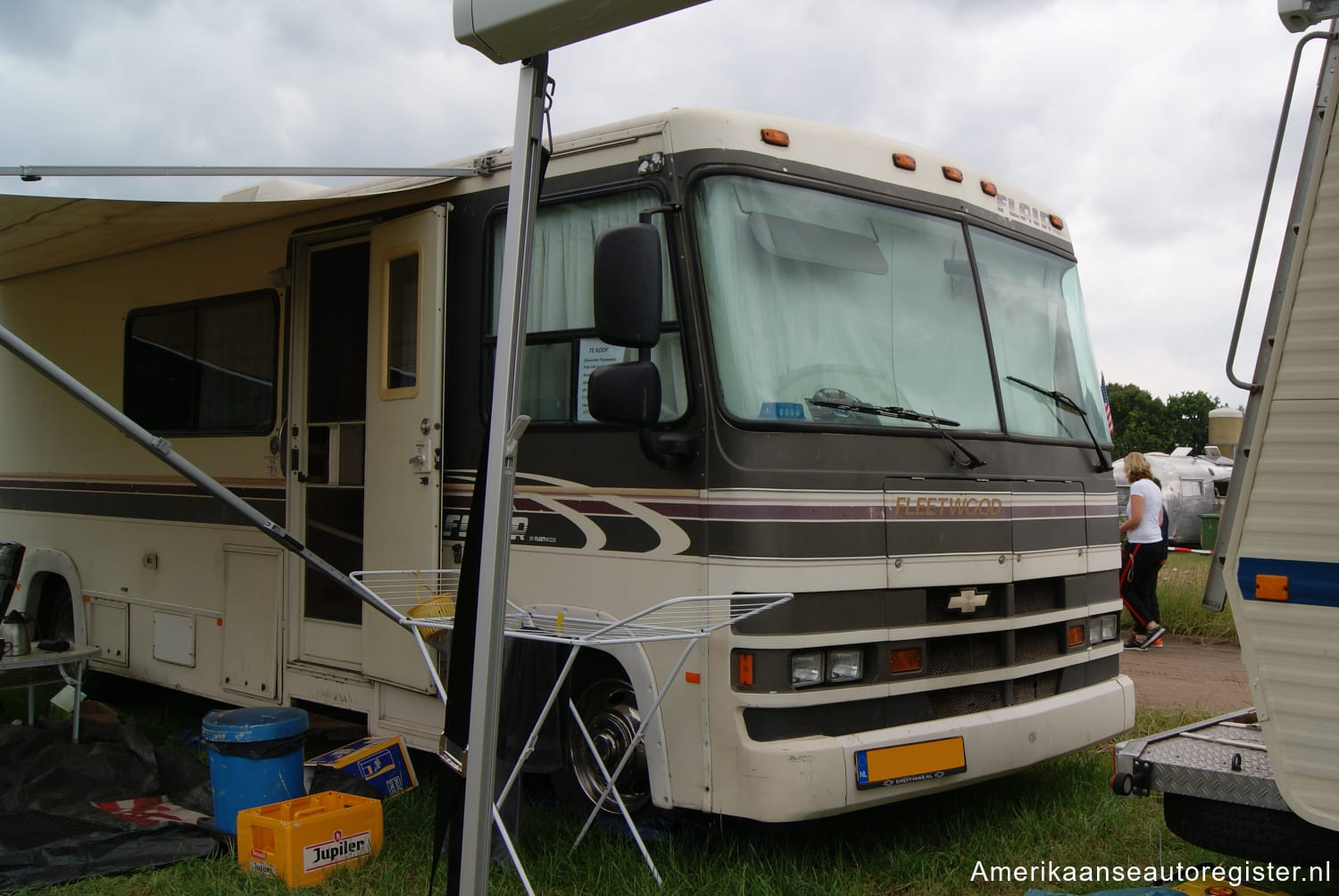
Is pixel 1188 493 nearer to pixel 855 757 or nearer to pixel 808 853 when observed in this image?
pixel 808 853

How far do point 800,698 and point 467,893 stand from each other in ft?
5.09

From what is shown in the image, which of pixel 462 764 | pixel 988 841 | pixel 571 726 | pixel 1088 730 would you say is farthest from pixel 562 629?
pixel 1088 730

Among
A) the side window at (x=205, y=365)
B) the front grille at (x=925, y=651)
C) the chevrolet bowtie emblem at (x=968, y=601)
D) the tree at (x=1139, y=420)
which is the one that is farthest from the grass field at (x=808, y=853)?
the tree at (x=1139, y=420)

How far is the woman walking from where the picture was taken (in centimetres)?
1020

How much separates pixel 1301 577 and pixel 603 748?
2.53 metres

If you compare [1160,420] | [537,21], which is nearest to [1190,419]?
[1160,420]

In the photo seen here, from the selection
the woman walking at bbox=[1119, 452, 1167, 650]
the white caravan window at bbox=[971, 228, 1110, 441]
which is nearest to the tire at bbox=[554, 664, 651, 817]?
the white caravan window at bbox=[971, 228, 1110, 441]

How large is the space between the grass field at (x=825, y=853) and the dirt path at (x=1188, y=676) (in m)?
2.52

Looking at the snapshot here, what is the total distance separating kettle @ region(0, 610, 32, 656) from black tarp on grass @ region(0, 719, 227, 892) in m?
0.68

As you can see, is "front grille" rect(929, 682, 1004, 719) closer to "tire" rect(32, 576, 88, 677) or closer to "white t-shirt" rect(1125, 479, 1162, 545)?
"tire" rect(32, 576, 88, 677)

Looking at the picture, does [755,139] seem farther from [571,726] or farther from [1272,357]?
[571,726]

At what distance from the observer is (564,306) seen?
194 inches

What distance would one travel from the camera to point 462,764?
127 inches

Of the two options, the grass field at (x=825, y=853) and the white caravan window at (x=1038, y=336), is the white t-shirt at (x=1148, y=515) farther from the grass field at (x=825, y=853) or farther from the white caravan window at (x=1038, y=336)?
the grass field at (x=825, y=853)
